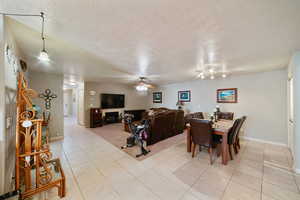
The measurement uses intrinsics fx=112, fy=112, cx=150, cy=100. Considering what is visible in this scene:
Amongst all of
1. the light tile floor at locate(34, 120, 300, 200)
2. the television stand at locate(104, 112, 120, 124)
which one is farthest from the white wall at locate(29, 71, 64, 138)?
→ the television stand at locate(104, 112, 120, 124)

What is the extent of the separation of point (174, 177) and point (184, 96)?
15.4 feet

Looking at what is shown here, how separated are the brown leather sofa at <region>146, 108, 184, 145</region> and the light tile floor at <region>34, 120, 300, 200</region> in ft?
2.47

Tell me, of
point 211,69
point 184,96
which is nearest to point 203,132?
point 211,69

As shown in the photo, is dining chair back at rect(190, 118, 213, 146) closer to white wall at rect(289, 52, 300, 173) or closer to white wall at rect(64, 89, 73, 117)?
white wall at rect(289, 52, 300, 173)

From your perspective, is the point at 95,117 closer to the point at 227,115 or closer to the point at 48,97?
the point at 48,97

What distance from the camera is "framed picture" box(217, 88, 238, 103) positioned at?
14.6 ft

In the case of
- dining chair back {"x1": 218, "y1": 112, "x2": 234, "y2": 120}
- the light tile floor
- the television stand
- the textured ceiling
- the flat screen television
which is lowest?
the light tile floor

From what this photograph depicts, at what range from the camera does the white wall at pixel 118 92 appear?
605 centimetres

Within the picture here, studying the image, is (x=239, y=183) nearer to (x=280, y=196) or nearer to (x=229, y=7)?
(x=280, y=196)

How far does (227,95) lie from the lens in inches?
182

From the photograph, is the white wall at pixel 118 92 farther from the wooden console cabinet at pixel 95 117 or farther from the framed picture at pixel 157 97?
the framed picture at pixel 157 97

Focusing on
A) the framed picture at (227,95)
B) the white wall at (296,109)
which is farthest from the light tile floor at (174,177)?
the framed picture at (227,95)

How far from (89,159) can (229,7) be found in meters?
3.70

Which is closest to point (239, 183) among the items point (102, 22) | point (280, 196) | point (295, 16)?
point (280, 196)
